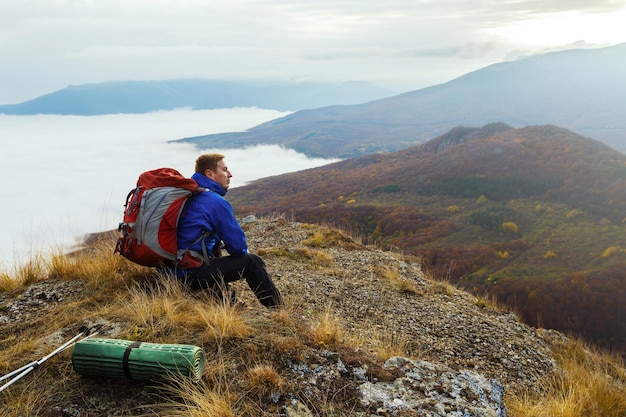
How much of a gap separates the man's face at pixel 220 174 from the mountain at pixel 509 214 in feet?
28.3

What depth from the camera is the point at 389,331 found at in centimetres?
653

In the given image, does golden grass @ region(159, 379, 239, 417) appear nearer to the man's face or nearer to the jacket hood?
the jacket hood

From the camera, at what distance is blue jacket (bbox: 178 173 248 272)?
4.61 metres

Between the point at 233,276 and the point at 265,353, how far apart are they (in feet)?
4.76

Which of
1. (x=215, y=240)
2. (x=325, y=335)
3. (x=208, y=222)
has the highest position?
(x=208, y=222)

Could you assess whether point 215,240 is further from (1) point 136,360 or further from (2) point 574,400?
(2) point 574,400

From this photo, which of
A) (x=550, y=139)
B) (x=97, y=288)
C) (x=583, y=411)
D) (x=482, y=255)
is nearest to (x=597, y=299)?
(x=482, y=255)

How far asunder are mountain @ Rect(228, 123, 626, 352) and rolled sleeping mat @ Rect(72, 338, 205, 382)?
32.4ft

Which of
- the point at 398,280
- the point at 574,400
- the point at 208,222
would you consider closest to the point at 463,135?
the point at 398,280

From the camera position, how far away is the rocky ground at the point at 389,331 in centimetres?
348

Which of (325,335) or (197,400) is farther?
(325,335)

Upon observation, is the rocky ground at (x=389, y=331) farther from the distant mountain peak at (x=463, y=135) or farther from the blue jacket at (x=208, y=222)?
the distant mountain peak at (x=463, y=135)

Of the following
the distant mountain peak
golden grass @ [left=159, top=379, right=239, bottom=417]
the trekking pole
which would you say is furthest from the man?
the distant mountain peak

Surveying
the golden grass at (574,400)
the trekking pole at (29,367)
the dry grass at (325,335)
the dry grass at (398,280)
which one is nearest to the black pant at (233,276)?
the dry grass at (325,335)
